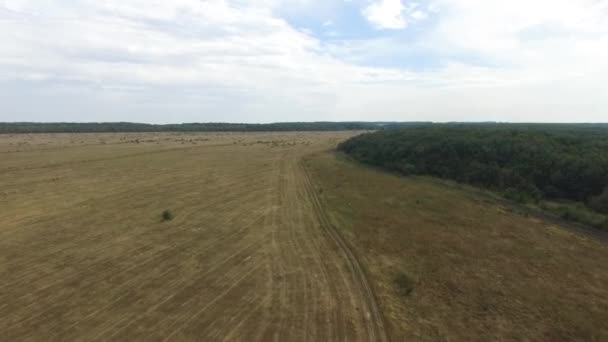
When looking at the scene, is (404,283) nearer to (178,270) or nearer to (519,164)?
(178,270)

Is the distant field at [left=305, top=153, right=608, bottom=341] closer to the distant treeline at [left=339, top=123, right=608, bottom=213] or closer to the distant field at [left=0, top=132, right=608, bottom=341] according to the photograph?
the distant field at [left=0, top=132, right=608, bottom=341]

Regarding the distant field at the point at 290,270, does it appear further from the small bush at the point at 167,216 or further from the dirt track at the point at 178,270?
the small bush at the point at 167,216

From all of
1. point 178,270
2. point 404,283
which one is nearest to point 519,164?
point 404,283

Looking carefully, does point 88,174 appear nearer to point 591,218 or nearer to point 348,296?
point 348,296

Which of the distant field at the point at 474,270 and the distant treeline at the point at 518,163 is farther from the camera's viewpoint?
the distant treeline at the point at 518,163

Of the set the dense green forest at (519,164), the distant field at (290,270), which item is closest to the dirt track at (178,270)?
the distant field at (290,270)

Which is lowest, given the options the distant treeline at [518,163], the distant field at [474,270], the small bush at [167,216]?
the distant field at [474,270]

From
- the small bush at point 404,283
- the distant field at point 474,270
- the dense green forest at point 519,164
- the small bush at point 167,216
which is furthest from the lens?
the dense green forest at point 519,164

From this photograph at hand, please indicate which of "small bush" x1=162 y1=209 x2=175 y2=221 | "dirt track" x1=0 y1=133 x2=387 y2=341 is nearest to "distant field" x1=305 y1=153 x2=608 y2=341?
"dirt track" x1=0 y1=133 x2=387 y2=341

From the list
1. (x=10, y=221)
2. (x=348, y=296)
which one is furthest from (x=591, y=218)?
(x=10, y=221)
